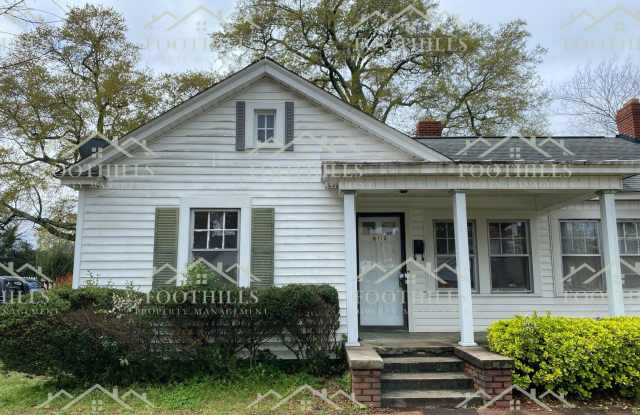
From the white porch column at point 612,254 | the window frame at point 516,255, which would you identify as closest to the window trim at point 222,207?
the window frame at point 516,255

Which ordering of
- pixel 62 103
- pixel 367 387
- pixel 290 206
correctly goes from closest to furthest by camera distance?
pixel 367 387 < pixel 290 206 < pixel 62 103

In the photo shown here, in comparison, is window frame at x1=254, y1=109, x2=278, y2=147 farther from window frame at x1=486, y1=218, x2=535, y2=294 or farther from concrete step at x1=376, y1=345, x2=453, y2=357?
window frame at x1=486, y1=218, x2=535, y2=294

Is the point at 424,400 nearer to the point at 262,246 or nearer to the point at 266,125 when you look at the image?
the point at 262,246

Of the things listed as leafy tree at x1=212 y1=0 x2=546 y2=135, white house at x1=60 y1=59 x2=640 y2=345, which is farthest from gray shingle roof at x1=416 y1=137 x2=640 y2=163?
leafy tree at x1=212 y1=0 x2=546 y2=135

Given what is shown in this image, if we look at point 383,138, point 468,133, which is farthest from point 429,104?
point 383,138

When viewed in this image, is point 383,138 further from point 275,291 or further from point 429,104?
point 429,104

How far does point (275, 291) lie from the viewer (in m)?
6.21

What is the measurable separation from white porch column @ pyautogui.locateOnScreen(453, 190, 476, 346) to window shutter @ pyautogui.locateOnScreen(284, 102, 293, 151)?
299 cm

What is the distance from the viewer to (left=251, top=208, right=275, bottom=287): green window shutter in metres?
7.12

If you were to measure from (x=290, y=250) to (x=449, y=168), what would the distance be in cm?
294

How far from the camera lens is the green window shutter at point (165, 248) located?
23.2 ft

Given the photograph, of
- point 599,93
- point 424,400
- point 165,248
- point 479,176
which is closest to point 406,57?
point 599,93

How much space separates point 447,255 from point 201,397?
505 cm

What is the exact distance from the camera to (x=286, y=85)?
773 cm
